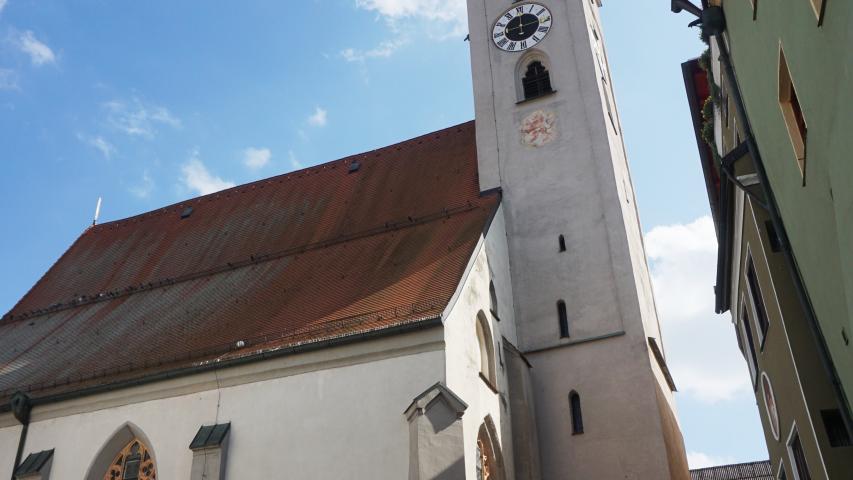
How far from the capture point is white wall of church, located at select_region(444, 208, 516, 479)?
10828 mm

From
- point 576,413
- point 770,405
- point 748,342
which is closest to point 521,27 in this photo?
point 576,413

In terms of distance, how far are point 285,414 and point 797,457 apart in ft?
21.4

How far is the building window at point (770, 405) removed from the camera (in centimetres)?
1002

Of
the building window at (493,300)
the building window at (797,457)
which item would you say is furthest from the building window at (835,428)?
the building window at (493,300)

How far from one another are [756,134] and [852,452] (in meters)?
3.23

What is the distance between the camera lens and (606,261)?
14.4 m

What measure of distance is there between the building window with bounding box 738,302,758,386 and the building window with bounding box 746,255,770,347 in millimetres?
850

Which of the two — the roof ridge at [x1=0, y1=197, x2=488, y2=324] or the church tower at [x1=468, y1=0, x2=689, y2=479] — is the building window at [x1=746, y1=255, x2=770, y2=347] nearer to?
the church tower at [x1=468, y1=0, x2=689, y2=479]

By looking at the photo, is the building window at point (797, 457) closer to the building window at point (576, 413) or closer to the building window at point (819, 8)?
the building window at point (576, 413)

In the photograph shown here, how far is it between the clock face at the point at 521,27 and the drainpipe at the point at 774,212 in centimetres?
820

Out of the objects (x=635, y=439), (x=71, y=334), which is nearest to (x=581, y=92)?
(x=635, y=439)

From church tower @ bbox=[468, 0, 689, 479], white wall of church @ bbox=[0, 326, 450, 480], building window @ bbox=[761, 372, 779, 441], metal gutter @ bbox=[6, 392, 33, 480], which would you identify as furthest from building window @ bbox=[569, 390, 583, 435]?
metal gutter @ bbox=[6, 392, 33, 480]

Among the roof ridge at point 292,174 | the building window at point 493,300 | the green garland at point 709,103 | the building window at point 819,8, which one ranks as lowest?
A: the building window at point 819,8

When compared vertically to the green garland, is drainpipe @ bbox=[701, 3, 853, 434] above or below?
below
